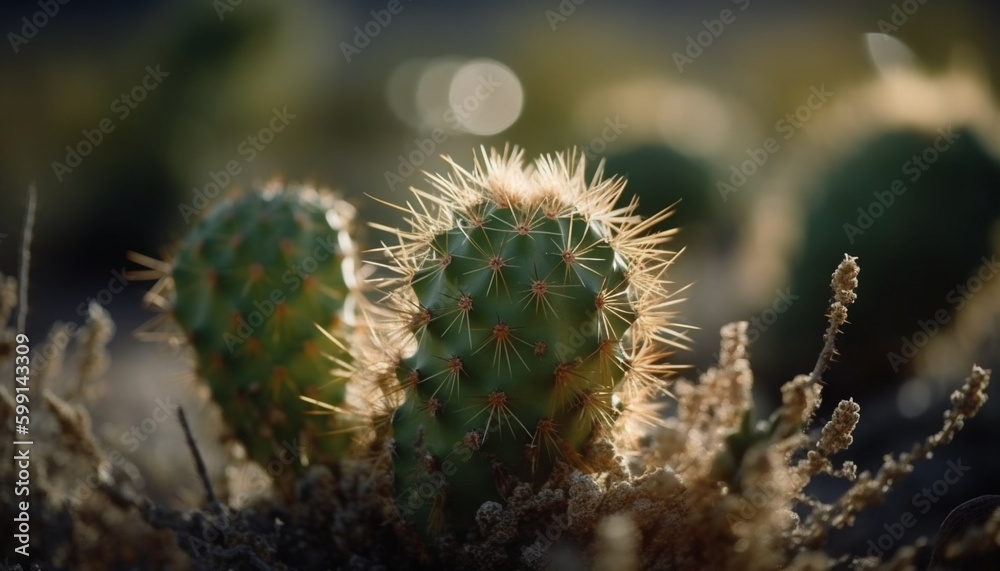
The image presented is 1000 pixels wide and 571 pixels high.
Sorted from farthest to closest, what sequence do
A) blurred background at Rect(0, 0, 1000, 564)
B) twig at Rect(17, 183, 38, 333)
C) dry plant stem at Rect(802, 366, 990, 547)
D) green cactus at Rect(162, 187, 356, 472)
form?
blurred background at Rect(0, 0, 1000, 564)
green cactus at Rect(162, 187, 356, 472)
twig at Rect(17, 183, 38, 333)
dry plant stem at Rect(802, 366, 990, 547)

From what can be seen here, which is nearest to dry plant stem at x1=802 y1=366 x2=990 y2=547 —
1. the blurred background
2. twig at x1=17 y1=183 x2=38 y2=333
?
the blurred background

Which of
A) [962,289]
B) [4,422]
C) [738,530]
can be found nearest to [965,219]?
[962,289]

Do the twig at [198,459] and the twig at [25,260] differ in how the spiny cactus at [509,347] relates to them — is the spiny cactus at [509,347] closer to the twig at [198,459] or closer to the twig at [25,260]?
the twig at [198,459]

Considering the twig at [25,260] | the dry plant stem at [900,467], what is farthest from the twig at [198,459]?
the dry plant stem at [900,467]

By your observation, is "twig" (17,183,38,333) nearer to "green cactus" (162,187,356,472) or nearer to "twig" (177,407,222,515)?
"green cactus" (162,187,356,472)

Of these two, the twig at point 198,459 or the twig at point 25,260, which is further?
the twig at point 25,260

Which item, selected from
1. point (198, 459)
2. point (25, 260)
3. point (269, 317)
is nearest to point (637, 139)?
point (269, 317)

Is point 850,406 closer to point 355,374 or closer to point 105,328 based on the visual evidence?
point 355,374
